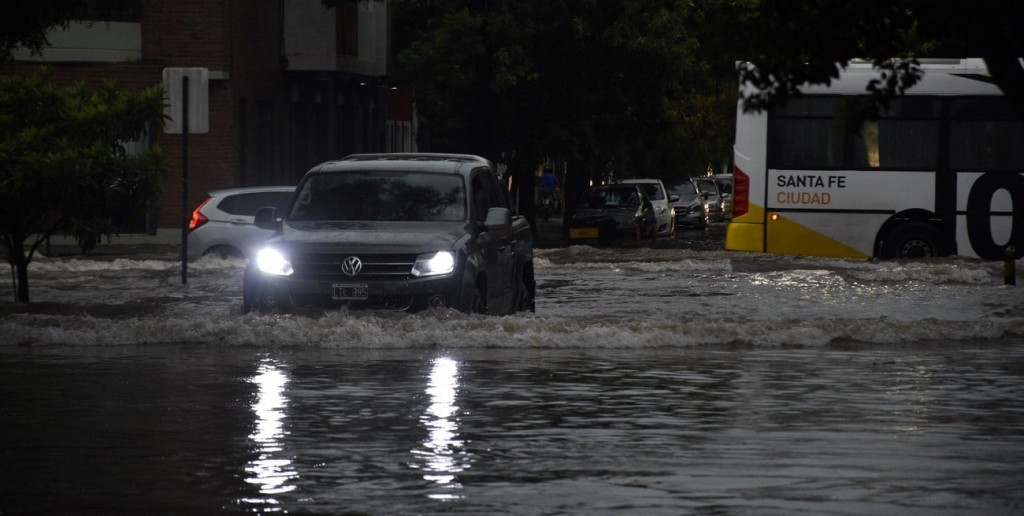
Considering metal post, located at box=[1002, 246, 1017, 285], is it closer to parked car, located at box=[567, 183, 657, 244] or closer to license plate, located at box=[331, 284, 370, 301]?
license plate, located at box=[331, 284, 370, 301]

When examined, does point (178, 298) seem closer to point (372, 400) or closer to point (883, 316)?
point (883, 316)

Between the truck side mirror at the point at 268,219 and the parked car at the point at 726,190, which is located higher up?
the truck side mirror at the point at 268,219

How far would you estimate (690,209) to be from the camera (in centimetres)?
6606

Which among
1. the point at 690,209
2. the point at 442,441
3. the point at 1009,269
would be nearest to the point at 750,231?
the point at 1009,269

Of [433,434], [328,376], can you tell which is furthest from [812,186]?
[433,434]

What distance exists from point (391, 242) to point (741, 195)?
15.3 m

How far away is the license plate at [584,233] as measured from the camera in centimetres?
4944

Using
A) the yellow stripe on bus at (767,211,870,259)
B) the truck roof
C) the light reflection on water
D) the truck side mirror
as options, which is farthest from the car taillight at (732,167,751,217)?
the light reflection on water

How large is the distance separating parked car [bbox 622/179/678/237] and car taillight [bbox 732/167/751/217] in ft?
71.2

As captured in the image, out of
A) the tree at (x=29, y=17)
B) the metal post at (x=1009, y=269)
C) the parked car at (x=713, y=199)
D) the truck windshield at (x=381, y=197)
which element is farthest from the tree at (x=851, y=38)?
the parked car at (x=713, y=199)

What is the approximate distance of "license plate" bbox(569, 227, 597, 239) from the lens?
49438 mm

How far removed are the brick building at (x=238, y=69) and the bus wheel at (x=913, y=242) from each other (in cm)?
1413

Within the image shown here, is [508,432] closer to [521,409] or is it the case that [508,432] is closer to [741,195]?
[521,409]

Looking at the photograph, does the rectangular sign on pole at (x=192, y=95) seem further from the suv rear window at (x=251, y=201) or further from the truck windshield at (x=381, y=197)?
the truck windshield at (x=381, y=197)
